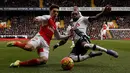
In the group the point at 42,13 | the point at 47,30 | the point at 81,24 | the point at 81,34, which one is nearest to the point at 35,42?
the point at 47,30

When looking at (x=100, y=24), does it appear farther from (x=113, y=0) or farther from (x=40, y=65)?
(x=40, y=65)

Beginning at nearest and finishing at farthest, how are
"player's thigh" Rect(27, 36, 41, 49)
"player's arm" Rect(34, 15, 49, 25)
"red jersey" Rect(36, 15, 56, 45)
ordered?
"player's arm" Rect(34, 15, 49, 25), "player's thigh" Rect(27, 36, 41, 49), "red jersey" Rect(36, 15, 56, 45)

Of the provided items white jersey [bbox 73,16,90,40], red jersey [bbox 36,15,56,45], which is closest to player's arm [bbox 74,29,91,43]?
white jersey [bbox 73,16,90,40]

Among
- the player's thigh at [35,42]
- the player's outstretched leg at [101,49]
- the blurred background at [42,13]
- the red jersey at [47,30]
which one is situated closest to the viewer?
the player's thigh at [35,42]

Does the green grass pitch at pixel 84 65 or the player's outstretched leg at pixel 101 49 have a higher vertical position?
the player's outstretched leg at pixel 101 49

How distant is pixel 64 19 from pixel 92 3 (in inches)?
203

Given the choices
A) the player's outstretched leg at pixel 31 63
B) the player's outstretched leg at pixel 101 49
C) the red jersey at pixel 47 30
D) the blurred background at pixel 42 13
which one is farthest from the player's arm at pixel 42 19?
the blurred background at pixel 42 13

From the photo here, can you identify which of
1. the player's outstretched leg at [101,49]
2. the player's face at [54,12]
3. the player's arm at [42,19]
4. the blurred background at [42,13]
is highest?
the player's face at [54,12]

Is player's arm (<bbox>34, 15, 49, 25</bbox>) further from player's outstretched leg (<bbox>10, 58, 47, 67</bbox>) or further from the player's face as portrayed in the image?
player's outstretched leg (<bbox>10, 58, 47, 67</bbox>)

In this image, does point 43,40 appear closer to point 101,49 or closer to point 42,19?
point 42,19

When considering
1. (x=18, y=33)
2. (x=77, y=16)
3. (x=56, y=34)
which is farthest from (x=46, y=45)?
(x=18, y=33)

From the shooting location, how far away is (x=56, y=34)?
1095 cm

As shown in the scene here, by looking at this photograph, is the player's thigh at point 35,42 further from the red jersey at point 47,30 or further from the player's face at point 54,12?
the player's face at point 54,12

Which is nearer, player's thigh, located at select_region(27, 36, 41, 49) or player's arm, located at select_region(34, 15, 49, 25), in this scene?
player's arm, located at select_region(34, 15, 49, 25)
